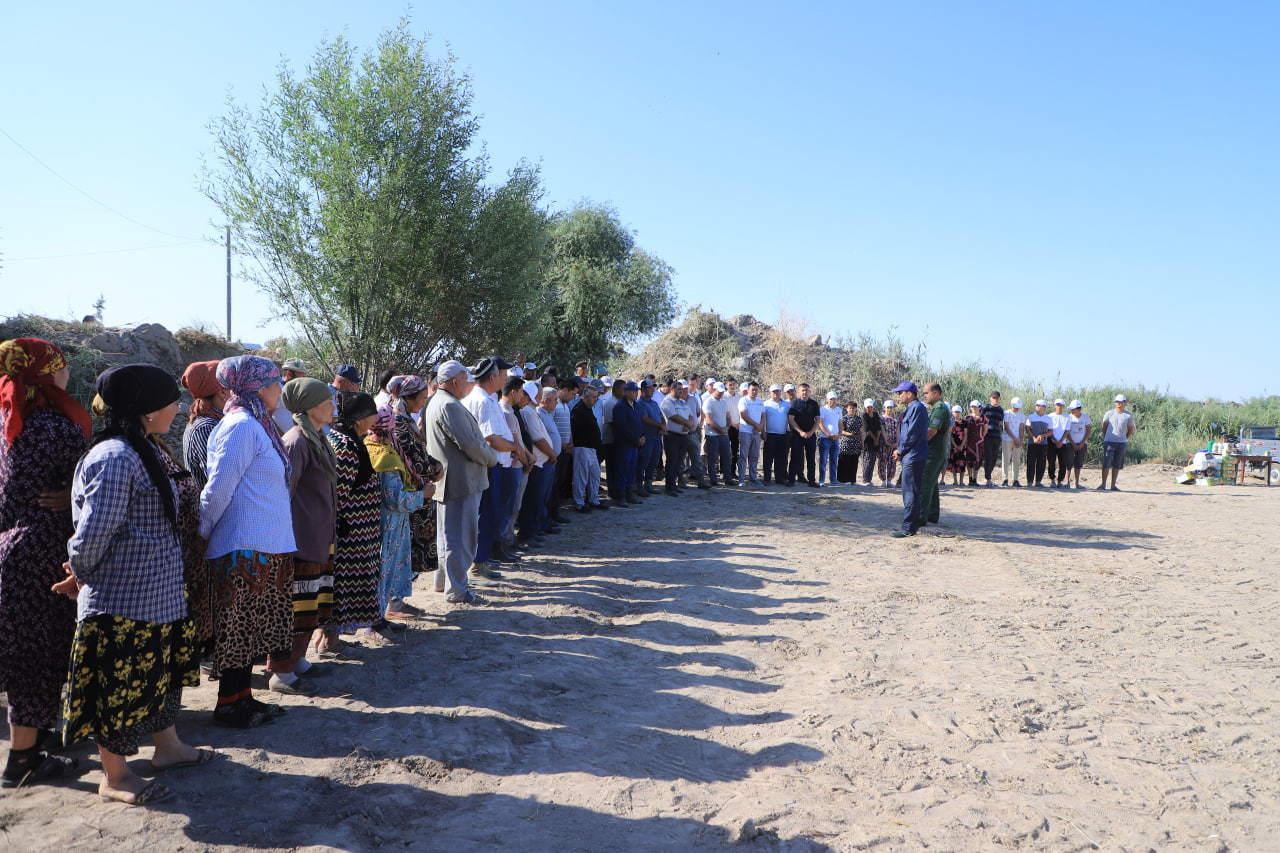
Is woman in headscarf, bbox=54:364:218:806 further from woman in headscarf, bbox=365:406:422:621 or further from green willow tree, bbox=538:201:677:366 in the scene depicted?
green willow tree, bbox=538:201:677:366

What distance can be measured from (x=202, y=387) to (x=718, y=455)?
1222 cm

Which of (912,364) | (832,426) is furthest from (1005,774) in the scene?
(912,364)

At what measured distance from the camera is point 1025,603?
7242 mm

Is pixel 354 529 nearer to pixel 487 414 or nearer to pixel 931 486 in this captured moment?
pixel 487 414

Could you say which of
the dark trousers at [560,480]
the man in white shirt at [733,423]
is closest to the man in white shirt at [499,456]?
the dark trousers at [560,480]

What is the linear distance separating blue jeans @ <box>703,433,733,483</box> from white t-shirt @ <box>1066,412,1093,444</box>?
25.8 ft

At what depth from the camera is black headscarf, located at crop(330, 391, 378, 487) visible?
5195 mm

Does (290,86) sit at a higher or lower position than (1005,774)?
higher

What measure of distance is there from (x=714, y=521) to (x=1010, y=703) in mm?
6712

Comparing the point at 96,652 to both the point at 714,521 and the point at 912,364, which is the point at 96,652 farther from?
the point at 912,364

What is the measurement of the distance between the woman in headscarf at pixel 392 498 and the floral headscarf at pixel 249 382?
1314 millimetres

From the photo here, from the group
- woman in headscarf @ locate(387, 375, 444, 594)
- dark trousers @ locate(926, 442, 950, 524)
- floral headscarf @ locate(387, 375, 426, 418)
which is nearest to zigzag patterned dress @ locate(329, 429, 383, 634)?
woman in headscarf @ locate(387, 375, 444, 594)

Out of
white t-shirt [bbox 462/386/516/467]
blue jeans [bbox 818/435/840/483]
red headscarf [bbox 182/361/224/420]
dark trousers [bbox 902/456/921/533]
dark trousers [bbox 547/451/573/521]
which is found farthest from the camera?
blue jeans [bbox 818/435/840/483]

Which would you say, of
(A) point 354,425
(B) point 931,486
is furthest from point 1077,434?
(A) point 354,425
